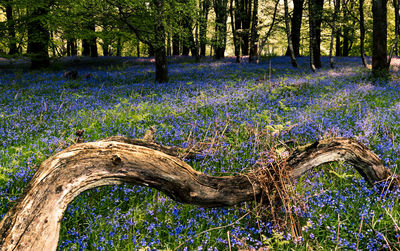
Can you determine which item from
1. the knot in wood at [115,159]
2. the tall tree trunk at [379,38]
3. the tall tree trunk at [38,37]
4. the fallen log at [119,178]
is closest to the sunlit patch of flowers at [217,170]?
the fallen log at [119,178]

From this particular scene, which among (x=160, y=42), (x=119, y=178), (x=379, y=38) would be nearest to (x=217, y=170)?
(x=119, y=178)

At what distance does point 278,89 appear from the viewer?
8867mm

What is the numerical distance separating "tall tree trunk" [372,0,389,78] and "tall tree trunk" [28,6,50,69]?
1531 cm

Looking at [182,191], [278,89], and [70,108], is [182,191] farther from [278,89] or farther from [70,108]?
[278,89]

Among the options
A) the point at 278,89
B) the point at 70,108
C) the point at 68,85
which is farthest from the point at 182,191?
the point at 68,85

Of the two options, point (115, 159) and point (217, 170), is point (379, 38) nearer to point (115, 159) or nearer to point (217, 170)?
point (217, 170)

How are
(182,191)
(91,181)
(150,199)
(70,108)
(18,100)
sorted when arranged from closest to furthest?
(91,181) → (182,191) → (150,199) → (70,108) → (18,100)

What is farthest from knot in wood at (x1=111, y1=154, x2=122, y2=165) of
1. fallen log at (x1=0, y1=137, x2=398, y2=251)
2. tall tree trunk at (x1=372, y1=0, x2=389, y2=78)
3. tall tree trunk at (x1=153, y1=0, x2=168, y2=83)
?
tall tree trunk at (x1=372, y1=0, x2=389, y2=78)

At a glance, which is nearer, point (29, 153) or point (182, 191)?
point (182, 191)

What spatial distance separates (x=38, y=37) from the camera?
1400cm

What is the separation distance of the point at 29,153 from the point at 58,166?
2.83 m

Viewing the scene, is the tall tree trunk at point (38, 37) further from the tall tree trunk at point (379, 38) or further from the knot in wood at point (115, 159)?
the tall tree trunk at point (379, 38)

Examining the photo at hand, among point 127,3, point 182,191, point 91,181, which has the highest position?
point 127,3

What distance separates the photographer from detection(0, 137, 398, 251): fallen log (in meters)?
1.64
